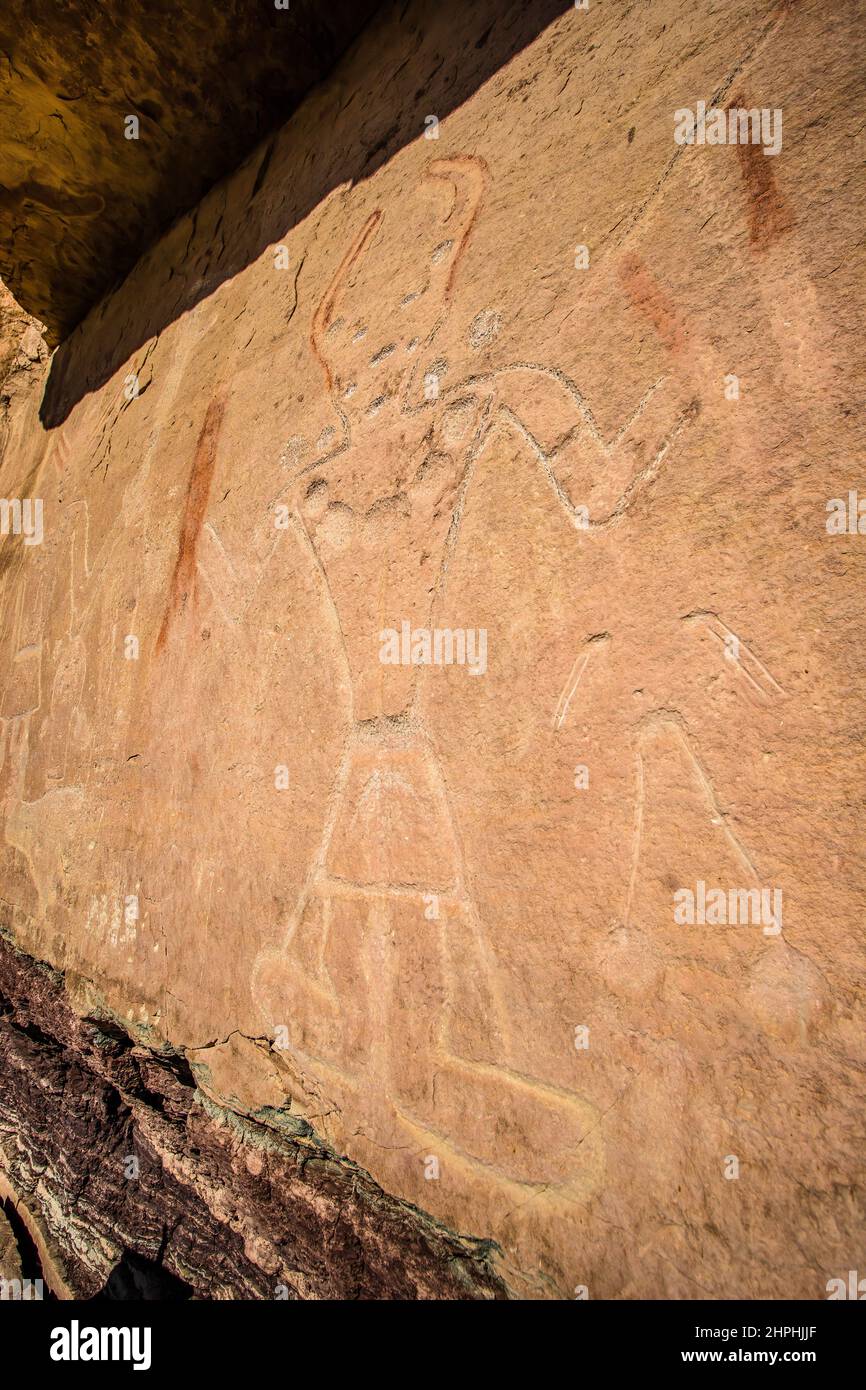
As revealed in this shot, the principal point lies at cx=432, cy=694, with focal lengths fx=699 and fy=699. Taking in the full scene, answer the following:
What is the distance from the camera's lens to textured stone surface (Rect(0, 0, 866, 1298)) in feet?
2.33

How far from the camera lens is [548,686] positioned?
3.03 feet

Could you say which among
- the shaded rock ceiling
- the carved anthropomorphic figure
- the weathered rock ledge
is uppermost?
the shaded rock ceiling

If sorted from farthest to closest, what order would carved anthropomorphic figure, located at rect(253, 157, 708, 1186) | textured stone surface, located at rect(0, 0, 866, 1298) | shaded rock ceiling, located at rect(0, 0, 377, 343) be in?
shaded rock ceiling, located at rect(0, 0, 377, 343)
carved anthropomorphic figure, located at rect(253, 157, 708, 1186)
textured stone surface, located at rect(0, 0, 866, 1298)

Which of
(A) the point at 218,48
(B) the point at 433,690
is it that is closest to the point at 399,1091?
(B) the point at 433,690

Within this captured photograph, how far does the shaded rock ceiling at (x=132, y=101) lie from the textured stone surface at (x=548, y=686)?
33 centimetres

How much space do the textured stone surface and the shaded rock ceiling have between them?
326mm

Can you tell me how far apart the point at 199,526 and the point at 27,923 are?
1.29 meters

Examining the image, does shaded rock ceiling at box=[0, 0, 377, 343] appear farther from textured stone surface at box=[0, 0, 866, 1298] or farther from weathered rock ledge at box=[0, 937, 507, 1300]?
weathered rock ledge at box=[0, 937, 507, 1300]

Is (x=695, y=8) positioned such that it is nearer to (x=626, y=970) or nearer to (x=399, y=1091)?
(x=626, y=970)

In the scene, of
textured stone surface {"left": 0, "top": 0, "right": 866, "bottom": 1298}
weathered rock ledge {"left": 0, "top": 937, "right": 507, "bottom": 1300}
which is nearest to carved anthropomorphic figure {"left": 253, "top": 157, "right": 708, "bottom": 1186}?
textured stone surface {"left": 0, "top": 0, "right": 866, "bottom": 1298}

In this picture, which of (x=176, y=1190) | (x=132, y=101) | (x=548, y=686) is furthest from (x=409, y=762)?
(x=132, y=101)

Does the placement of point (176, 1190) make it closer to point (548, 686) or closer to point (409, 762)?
point (409, 762)

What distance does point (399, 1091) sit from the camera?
1.00 m

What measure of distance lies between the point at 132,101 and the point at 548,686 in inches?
89.5
